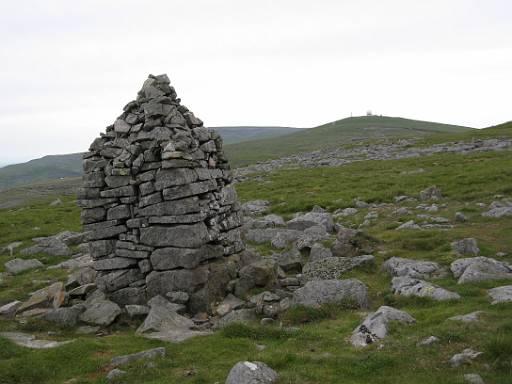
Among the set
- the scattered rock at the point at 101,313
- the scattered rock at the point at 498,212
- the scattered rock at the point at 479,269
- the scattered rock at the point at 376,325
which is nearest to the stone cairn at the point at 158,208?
the scattered rock at the point at 101,313

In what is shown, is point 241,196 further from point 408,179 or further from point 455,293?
point 455,293

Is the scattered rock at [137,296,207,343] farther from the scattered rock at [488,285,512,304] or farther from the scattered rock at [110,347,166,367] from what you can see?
the scattered rock at [488,285,512,304]

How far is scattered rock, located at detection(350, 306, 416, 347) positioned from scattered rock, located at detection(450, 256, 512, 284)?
3690 millimetres

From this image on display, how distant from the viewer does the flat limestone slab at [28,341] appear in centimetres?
1429

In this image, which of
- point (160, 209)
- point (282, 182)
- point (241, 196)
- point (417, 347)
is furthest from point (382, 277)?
point (282, 182)

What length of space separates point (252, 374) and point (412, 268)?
9.38 metres

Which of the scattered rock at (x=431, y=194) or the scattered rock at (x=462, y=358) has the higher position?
the scattered rock at (x=431, y=194)

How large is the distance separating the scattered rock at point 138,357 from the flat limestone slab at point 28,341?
8.46 feet

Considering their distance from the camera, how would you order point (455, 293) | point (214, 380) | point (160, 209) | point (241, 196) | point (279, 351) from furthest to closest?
1. point (241, 196)
2. point (160, 209)
3. point (455, 293)
4. point (279, 351)
5. point (214, 380)

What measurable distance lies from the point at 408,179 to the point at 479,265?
23412 millimetres

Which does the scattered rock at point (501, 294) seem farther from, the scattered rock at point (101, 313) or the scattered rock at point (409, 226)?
the scattered rock at point (101, 313)


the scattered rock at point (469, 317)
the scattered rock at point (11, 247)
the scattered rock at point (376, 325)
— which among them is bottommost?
the scattered rock at point (11, 247)

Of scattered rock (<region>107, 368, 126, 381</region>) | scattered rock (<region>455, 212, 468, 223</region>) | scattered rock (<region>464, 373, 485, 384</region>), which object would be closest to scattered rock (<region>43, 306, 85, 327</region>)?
scattered rock (<region>107, 368, 126, 381</region>)

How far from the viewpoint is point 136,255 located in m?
18.2
